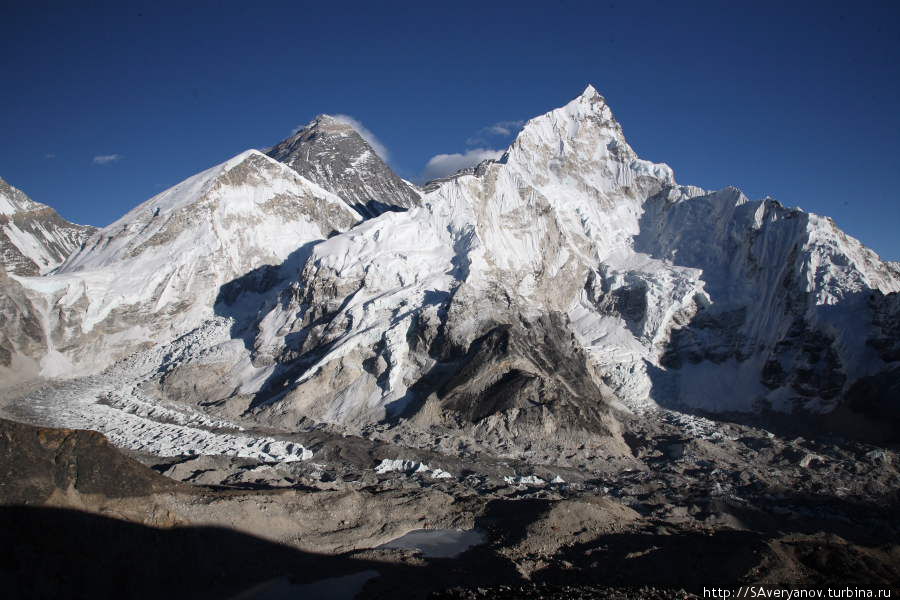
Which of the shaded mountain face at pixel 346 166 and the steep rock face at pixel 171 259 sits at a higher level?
the shaded mountain face at pixel 346 166

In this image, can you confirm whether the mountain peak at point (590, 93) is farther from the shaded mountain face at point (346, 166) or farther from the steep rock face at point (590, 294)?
the shaded mountain face at point (346, 166)

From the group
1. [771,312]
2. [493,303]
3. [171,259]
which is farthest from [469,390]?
[171,259]

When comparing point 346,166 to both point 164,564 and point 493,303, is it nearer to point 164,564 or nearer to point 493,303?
point 493,303

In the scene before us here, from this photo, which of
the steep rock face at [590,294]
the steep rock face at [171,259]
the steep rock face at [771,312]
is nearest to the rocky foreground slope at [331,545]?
the steep rock face at [590,294]

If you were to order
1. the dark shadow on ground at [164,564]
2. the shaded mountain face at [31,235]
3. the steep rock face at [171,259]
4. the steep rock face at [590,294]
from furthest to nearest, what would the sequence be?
the shaded mountain face at [31,235] < the steep rock face at [171,259] < the steep rock face at [590,294] < the dark shadow on ground at [164,564]

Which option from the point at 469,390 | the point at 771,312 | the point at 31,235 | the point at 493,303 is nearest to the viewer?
the point at 469,390

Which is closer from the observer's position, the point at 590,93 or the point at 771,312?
the point at 771,312

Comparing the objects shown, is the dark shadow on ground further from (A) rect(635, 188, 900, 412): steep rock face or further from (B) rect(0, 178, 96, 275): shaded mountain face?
(B) rect(0, 178, 96, 275): shaded mountain face
